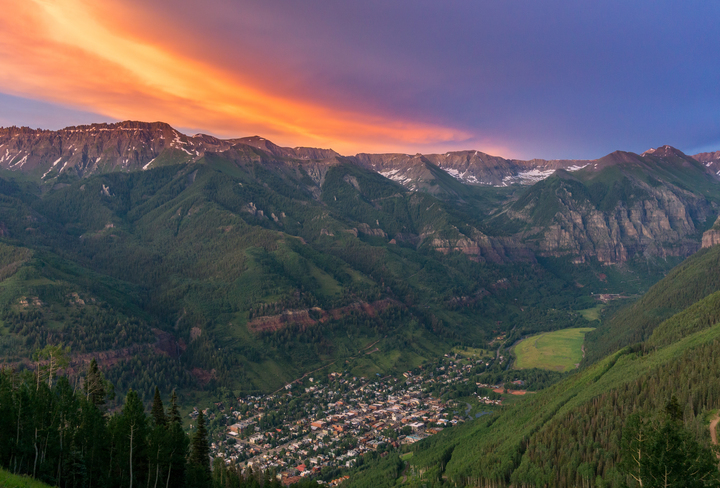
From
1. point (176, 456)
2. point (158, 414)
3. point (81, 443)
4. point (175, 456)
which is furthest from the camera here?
point (158, 414)

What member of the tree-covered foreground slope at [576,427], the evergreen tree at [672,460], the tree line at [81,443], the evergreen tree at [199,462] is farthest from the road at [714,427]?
the tree line at [81,443]

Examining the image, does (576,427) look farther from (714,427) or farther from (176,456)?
(176,456)

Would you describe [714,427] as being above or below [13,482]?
below

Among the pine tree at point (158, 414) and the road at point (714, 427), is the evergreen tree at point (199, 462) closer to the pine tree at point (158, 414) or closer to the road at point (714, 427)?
the pine tree at point (158, 414)

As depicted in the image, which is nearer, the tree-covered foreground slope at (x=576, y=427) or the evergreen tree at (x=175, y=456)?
the evergreen tree at (x=175, y=456)

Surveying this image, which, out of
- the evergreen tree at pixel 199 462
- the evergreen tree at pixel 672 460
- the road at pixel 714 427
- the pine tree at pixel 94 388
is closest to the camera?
the evergreen tree at pixel 672 460

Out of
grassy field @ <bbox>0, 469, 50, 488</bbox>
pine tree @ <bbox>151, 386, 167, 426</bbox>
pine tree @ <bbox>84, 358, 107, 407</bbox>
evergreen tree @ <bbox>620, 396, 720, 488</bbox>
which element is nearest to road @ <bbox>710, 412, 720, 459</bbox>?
evergreen tree @ <bbox>620, 396, 720, 488</bbox>

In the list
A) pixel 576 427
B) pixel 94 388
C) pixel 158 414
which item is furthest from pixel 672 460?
pixel 94 388

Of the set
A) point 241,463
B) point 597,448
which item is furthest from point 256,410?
point 597,448
